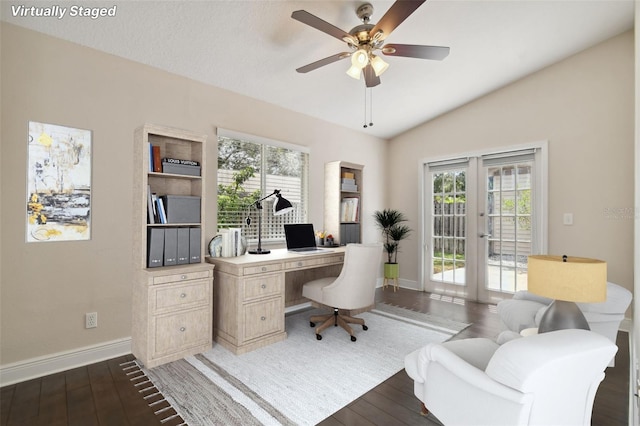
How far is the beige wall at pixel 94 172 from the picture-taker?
2.19 m

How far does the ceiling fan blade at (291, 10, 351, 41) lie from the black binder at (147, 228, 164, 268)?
1.93m

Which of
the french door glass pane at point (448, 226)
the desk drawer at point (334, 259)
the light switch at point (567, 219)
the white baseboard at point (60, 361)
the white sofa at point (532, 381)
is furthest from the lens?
the french door glass pane at point (448, 226)

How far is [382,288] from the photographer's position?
5.09 metres

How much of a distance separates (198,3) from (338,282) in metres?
2.53

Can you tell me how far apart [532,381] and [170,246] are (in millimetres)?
2574

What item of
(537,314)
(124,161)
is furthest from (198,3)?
(537,314)

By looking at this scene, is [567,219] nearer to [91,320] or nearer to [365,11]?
[365,11]

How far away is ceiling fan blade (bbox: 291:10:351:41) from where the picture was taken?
1.83 metres

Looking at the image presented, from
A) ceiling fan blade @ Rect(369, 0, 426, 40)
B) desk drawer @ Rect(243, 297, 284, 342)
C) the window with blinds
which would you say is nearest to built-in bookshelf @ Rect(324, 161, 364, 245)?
the window with blinds

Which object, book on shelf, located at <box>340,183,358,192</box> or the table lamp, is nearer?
the table lamp

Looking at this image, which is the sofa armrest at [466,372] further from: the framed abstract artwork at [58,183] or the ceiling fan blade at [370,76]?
the framed abstract artwork at [58,183]

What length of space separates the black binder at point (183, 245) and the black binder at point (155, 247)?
0.14 metres

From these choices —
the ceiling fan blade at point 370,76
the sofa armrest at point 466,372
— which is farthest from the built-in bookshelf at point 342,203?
the sofa armrest at point 466,372

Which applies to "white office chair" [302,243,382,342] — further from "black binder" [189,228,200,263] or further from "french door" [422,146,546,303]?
"french door" [422,146,546,303]
